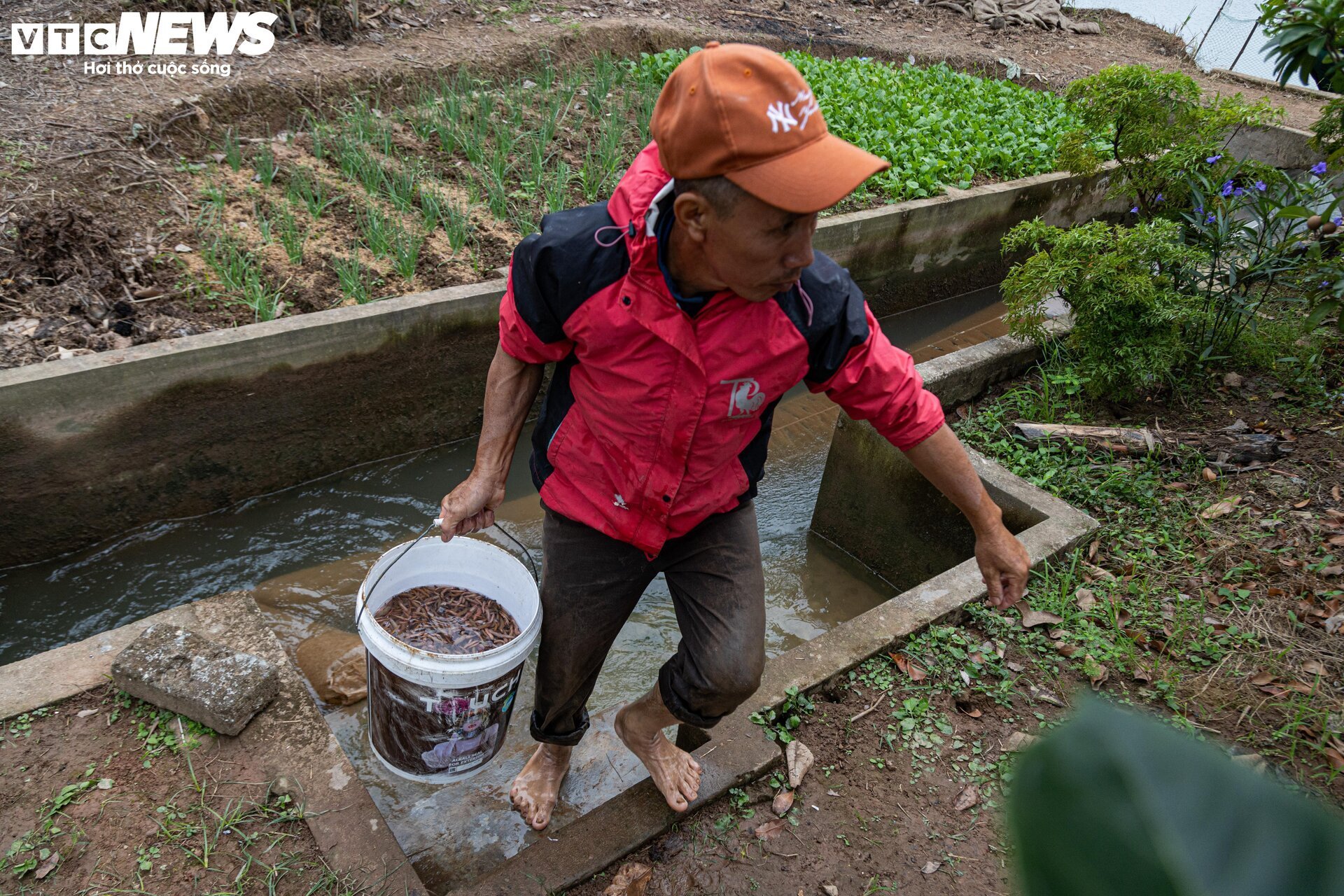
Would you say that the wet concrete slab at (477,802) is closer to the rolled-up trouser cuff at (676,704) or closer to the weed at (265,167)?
the rolled-up trouser cuff at (676,704)

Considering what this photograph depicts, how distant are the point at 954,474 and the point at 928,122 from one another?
5.45 metres

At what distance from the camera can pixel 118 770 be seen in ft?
6.72

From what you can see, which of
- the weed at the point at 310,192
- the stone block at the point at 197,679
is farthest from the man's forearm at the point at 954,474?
the weed at the point at 310,192

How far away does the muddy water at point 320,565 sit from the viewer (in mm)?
3158

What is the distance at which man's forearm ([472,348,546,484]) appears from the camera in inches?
78.3

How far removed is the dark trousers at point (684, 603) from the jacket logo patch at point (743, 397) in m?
0.34

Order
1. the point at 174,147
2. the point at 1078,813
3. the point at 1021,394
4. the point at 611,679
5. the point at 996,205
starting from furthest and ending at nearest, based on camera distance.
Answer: the point at 996,205 → the point at 174,147 → the point at 1021,394 → the point at 611,679 → the point at 1078,813

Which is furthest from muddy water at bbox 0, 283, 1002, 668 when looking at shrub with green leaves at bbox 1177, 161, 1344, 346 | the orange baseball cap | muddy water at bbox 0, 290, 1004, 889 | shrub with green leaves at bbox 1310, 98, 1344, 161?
shrub with green leaves at bbox 1310, 98, 1344, 161

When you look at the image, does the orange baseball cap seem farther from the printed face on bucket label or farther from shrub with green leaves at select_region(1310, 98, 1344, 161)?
the printed face on bucket label

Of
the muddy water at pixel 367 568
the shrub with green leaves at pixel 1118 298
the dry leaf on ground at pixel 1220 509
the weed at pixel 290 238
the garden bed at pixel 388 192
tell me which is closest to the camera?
the muddy water at pixel 367 568

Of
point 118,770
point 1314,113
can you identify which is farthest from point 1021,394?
point 1314,113

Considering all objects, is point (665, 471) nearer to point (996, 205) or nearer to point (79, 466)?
point (79, 466)

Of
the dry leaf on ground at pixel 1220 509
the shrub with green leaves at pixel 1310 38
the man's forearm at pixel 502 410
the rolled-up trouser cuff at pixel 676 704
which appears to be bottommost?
the rolled-up trouser cuff at pixel 676 704

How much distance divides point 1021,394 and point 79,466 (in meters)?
3.92
